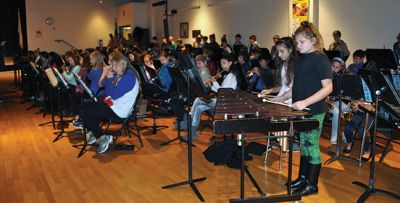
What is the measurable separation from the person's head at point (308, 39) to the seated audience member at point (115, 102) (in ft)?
8.46

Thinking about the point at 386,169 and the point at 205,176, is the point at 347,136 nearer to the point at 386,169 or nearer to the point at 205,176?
the point at 386,169

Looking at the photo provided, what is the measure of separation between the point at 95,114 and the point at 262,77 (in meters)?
2.39

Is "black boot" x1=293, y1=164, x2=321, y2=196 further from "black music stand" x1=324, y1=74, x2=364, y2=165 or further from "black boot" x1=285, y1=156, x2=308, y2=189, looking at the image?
"black music stand" x1=324, y1=74, x2=364, y2=165

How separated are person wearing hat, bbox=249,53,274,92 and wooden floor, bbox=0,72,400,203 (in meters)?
1.11

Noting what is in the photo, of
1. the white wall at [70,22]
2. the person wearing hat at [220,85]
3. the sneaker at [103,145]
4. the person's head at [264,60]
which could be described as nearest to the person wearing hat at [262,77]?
the person's head at [264,60]

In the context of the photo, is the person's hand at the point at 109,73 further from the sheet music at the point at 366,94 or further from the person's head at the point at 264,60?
the sheet music at the point at 366,94

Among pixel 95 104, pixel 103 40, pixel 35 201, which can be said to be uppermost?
pixel 103 40

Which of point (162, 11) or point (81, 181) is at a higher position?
point (162, 11)

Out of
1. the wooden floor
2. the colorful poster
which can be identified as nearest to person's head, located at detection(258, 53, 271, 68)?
the wooden floor

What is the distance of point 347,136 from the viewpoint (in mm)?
5078

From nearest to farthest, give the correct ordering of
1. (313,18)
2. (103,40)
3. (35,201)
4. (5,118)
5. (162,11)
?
(35,201), (5,118), (313,18), (162,11), (103,40)

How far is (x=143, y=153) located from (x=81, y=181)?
46.0 inches

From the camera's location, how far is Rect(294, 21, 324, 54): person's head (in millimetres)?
3275

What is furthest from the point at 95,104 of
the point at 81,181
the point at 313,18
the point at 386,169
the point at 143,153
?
the point at 313,18
